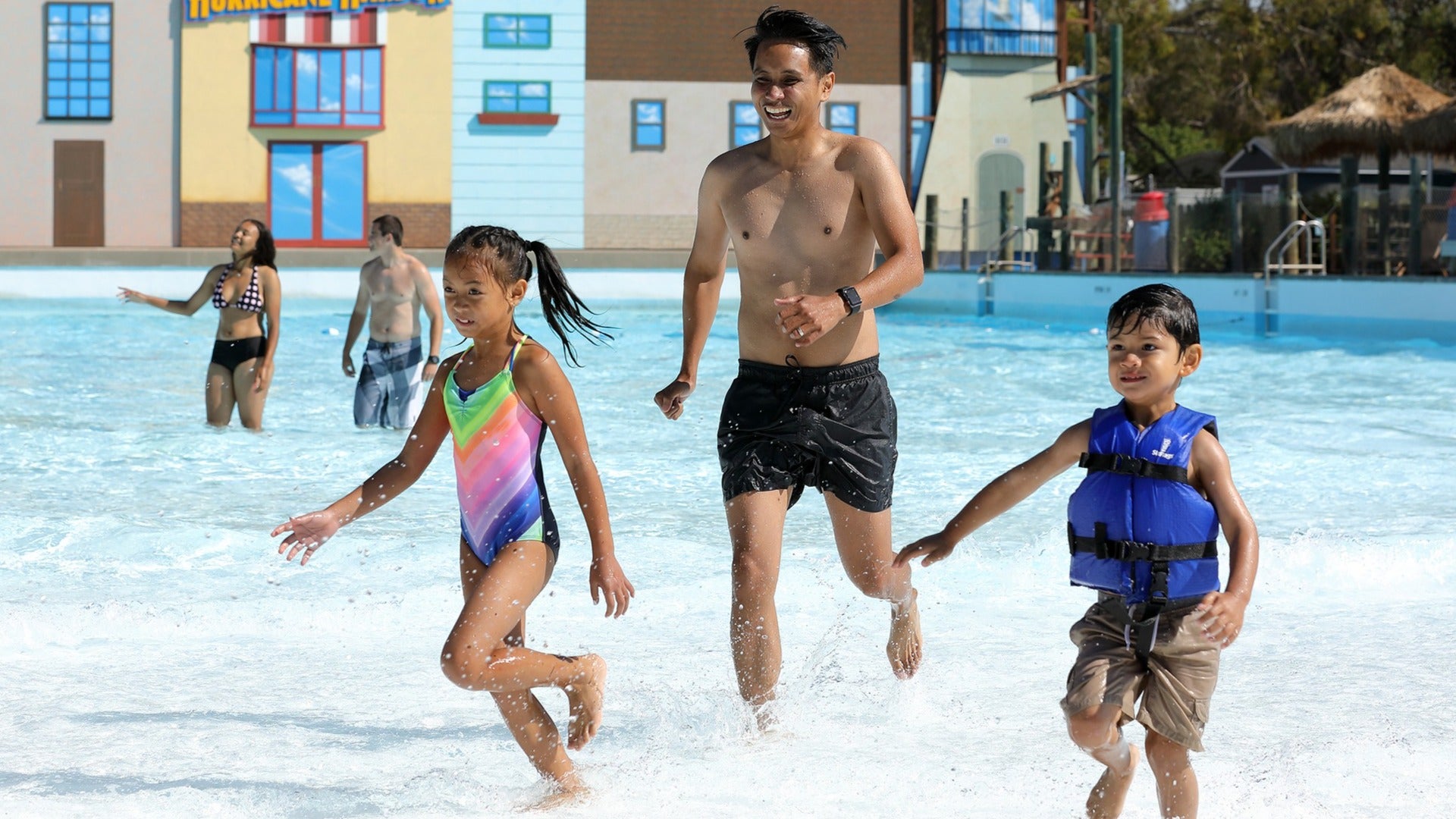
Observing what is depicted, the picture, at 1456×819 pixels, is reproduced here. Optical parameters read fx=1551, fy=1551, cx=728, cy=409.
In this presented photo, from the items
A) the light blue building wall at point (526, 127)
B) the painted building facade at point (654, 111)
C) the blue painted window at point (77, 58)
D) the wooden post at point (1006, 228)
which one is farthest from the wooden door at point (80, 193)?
the wooden post at point (1006, 228)

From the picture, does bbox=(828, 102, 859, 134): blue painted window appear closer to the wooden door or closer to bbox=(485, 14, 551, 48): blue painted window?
bbox=(485, 14, 551, 48): blue painted window

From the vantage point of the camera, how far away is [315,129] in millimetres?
33500

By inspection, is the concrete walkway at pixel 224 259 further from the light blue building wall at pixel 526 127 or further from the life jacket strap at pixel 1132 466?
the life jacket strap at pixel 1132 466

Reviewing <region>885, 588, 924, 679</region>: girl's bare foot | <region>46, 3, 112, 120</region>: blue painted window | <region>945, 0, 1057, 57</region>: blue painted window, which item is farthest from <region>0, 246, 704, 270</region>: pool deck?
<region>885, 588, 924, 679</region>: girl's bare foot

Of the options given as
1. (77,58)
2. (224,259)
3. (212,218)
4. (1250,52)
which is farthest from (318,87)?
(1250,52)

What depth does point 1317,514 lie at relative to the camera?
276 inches

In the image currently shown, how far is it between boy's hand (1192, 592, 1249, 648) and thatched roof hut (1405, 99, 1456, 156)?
1987cm

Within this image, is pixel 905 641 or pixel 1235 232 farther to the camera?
pixel 1235 232

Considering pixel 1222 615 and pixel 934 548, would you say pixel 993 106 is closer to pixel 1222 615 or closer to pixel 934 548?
pixel 934 548

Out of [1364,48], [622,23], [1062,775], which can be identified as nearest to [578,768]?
[1062,775]

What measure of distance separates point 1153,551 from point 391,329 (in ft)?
23.9

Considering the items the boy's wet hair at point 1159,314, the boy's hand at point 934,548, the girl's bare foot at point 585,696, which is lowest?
the girl's bare foot at point 585,696

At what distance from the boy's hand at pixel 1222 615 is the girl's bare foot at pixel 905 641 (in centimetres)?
154

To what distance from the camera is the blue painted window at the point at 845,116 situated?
3534 centimetres
